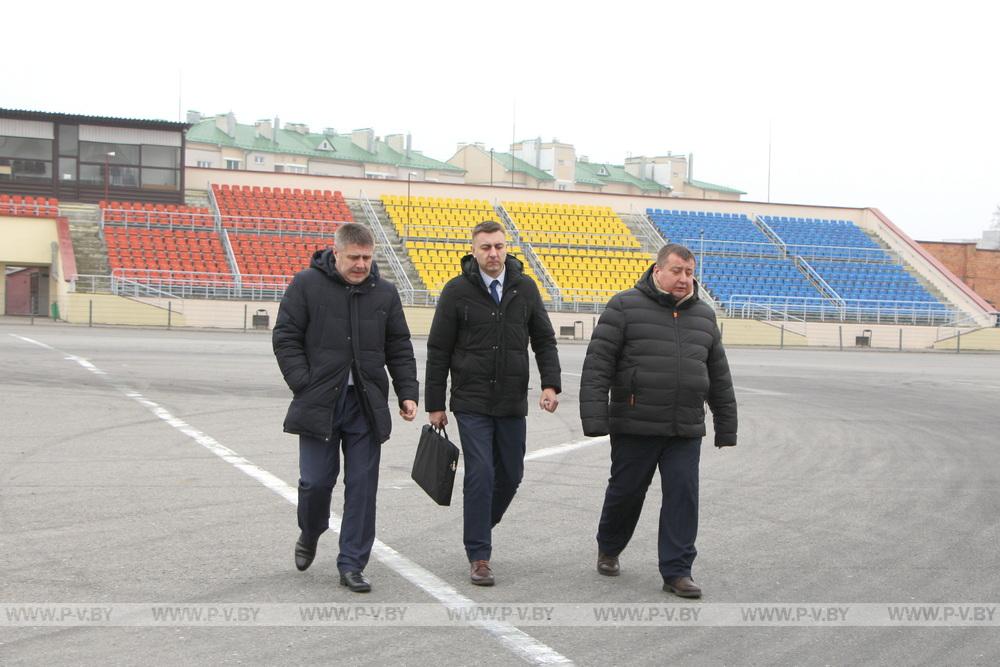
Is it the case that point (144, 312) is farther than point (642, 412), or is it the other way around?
point (144, 312)

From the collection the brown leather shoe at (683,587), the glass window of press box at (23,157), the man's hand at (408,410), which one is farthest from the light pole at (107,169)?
the brown leather shoe at (683,587)

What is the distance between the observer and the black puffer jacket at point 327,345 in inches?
257

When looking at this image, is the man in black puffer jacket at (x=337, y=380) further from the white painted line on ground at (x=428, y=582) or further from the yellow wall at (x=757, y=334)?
the yellow wall at (x=757, y=334)

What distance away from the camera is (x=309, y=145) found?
3821 inches

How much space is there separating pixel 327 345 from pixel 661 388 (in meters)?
1.88

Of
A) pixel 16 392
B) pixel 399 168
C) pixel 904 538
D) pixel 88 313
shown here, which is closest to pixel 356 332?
pixel 904 538

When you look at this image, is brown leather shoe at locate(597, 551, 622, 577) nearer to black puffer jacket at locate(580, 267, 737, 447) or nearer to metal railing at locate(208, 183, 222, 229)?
black puffer jacket at locate(580, 267, 737, 447)

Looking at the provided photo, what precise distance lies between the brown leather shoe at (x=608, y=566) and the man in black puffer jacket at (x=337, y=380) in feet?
4.48

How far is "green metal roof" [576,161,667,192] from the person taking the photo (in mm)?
100031

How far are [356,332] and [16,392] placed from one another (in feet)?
36.8

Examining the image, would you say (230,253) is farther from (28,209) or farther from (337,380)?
(337,380)

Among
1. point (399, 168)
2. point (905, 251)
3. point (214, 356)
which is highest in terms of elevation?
point (399, 168)

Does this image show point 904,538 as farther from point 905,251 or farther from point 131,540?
point 905,251

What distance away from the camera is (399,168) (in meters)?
96.7
